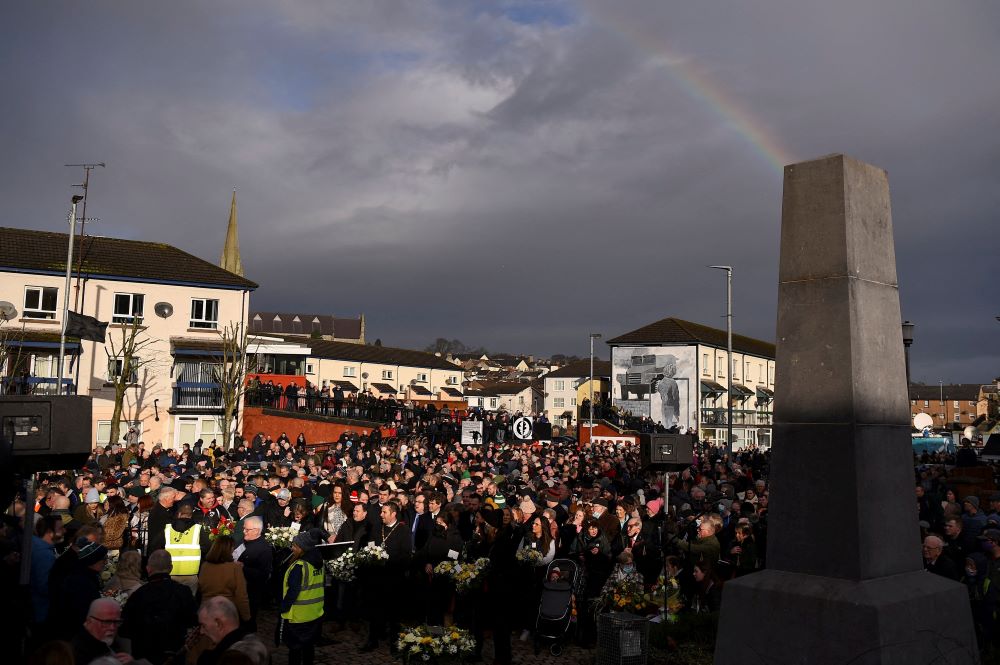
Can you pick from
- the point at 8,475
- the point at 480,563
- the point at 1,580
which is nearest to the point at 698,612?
the point at 480,563

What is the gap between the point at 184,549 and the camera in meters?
10.5

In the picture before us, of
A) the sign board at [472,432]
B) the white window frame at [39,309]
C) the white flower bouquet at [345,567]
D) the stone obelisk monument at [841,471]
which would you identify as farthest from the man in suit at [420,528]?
the white window frame at [39,309]

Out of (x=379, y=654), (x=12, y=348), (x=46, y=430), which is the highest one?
(x=12, y=348)

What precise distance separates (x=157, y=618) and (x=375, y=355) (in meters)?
81.8

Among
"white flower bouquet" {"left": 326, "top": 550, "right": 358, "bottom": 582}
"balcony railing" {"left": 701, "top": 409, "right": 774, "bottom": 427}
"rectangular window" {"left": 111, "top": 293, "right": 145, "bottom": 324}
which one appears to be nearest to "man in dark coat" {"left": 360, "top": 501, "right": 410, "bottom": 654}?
"white flower bouquet" {"left": 326, "top": 550, "right": 358, "bottom": 582}

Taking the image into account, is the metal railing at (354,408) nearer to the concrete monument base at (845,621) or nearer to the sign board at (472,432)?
the sign board at (472,432)

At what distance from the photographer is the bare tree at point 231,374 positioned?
40625mm

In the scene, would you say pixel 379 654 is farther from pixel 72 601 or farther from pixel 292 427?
pixel 292 427

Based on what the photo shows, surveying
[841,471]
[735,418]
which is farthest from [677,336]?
[841,471]

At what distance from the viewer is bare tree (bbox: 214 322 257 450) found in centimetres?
4062

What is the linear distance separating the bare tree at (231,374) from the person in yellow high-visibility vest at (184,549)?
30308 millimetres

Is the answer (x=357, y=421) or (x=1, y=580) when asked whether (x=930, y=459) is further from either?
(x=1, y=580)

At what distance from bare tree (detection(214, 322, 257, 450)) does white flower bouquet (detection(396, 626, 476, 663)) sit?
33033mm

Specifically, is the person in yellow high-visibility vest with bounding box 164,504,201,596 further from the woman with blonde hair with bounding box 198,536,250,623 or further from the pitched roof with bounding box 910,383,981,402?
the pitched roof with bounding box 910,383,981,402
